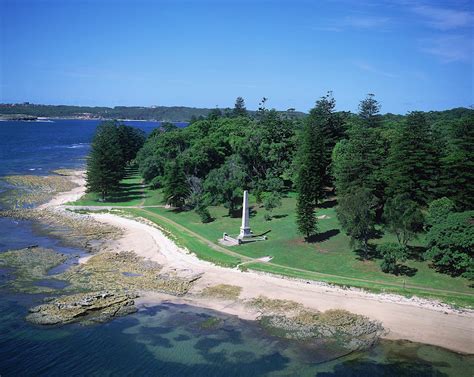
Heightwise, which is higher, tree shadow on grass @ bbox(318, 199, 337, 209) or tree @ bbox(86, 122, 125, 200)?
tree @ bbox(86, 122, 125, 200)

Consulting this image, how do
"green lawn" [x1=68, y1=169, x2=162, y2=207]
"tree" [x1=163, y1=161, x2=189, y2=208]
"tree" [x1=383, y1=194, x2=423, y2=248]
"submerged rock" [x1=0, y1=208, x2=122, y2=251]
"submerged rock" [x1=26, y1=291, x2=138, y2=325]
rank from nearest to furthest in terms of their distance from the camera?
"submerged rock" [x1=26, y1=291, x2=138, y2=325] → "tree" [x1=383, y1=194, x2=423, y2=248] → "submerged rock" [x1=0, y1=208, x2=122, y2=251] → "tree" [x1=163, y1=161, x2=189, y2=208] → "green lawn" [x1=68, y1=169, x2=162, y2=207]

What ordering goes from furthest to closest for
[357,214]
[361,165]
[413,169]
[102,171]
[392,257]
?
[102,171] < [361,165] < [413,169] < [357,214] < [392,257]

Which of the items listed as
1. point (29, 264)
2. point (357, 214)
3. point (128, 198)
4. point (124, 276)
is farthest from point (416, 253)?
point (128, 198)

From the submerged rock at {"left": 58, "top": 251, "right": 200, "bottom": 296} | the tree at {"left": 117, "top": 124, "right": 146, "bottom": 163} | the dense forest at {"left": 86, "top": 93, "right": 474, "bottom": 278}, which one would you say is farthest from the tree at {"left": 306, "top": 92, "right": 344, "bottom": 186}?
the tree at {"left": 117, "top": 124, "right": 146, "bottom": 163}

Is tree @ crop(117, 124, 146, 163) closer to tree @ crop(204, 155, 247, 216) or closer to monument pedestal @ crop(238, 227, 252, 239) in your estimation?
tree @ crop(204, 155, 247, 216)

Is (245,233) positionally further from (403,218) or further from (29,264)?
(29,264)

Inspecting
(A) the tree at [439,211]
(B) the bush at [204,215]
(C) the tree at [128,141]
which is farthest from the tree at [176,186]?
(C) the tree at [128,141]

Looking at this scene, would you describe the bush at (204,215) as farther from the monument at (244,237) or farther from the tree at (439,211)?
the tree at (439,211)
